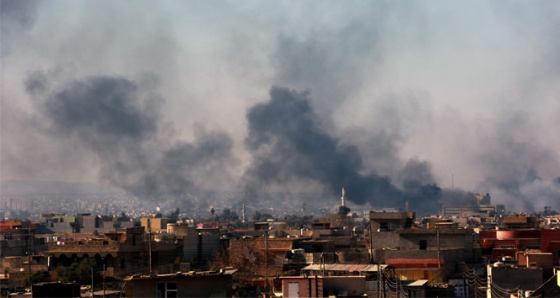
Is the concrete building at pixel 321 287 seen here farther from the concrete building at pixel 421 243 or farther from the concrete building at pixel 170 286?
the concrete building at pixel 421 243

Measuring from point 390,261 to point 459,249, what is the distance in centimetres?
497

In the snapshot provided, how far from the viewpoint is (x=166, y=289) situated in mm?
23828

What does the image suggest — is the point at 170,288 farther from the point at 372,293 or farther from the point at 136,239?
the point at 136,239

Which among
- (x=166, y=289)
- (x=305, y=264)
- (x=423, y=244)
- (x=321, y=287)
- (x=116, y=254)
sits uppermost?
(x=423, y=244)

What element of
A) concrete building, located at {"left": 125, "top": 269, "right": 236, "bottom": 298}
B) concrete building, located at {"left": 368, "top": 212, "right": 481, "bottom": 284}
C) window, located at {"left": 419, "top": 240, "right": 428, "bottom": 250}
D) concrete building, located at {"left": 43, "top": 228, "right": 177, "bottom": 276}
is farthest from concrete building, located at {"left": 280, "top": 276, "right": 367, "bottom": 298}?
concrete building, located at {"left": 43, "top": 228, "right": 177, "bottom": 276}

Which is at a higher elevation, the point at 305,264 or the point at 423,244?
the point at 423,244

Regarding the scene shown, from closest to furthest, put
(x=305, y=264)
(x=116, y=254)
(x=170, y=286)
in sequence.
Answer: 1. (x=170, y=286)
2. (x=305, y=264)
3. (x=116, y=254)

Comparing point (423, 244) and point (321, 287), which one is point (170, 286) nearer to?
point (321, 287)

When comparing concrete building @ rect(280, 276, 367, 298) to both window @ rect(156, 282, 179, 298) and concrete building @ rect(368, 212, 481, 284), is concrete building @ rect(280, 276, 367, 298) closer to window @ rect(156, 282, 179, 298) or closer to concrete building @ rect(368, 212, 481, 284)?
window @ rect(156, 282, 179, 298)

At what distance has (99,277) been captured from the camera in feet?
171

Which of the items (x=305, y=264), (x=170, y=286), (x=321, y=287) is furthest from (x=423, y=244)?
(x=170, y=286)

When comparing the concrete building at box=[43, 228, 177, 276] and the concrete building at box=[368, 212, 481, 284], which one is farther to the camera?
the concrete building at box=[43, 228, 177, 276]

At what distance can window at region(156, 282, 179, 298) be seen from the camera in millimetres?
23797

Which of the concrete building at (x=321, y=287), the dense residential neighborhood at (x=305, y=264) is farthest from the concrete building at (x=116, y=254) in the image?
the concrete building at (x=321, y=287)
